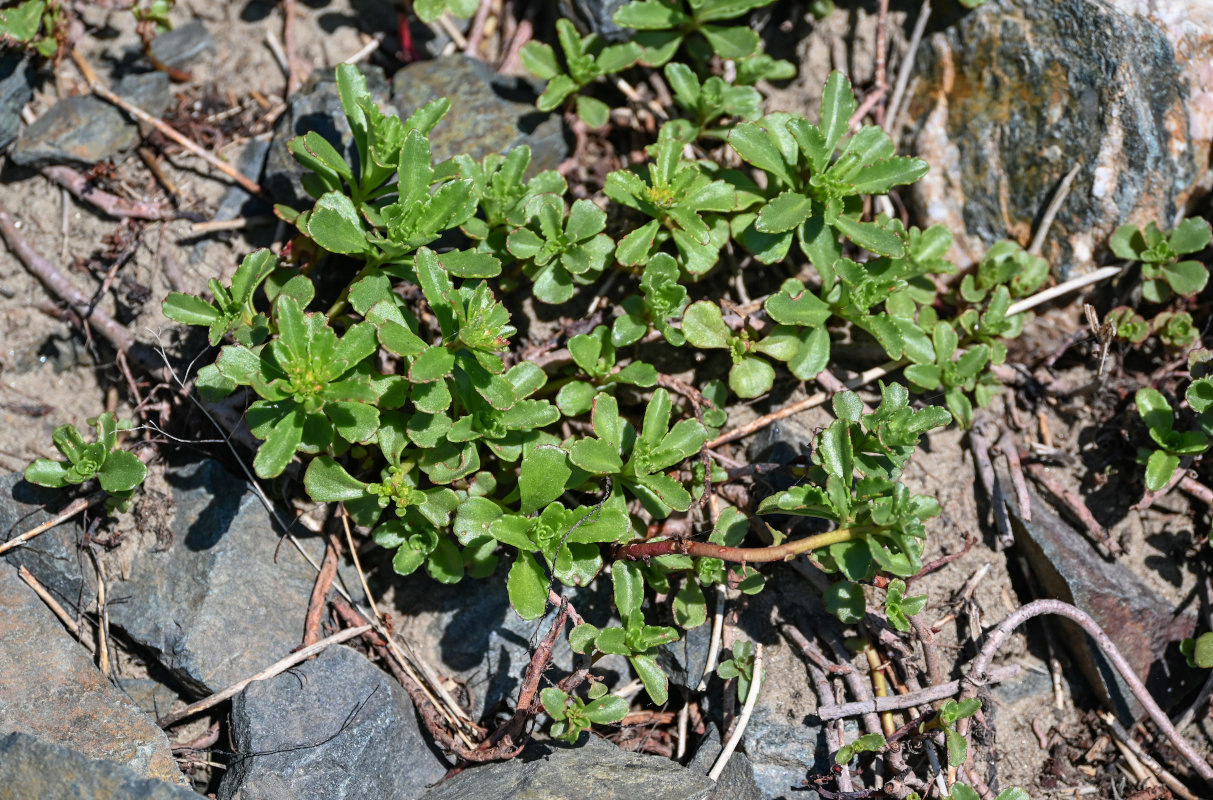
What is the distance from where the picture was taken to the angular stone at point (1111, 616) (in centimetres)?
378

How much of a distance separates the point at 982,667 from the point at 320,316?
112 inches

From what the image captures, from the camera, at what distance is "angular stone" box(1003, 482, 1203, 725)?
3779mm

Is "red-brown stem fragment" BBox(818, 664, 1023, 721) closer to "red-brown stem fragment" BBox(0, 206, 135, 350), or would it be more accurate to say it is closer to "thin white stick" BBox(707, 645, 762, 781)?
"thin white stick" BBox(707, 645, 762, 781)

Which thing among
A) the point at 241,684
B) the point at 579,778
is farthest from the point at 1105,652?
the point at 241,684

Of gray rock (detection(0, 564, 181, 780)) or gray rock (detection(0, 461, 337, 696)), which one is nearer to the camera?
gray rock (detection(0, 564, 181, 780))

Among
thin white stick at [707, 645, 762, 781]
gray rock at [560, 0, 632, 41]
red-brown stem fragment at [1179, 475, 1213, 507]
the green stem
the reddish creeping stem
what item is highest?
gray rock at [560, 0, 632, 41]

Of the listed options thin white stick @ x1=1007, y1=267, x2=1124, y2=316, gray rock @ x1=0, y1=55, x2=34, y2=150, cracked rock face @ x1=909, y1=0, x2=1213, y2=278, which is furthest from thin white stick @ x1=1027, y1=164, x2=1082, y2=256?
gray rock @ x1=0, y1=55, x2=34, y2=150

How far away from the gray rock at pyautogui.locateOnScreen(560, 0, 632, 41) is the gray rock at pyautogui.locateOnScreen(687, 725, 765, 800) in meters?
3.28

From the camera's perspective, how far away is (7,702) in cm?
317

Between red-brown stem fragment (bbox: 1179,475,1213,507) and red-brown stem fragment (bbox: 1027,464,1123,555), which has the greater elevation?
red-brown stem fragment (bbox: 1179,475,1213,507)

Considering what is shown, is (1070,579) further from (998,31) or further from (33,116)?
(33,116)

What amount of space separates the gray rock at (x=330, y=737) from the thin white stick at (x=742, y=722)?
42.2 inches

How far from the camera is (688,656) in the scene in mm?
3639

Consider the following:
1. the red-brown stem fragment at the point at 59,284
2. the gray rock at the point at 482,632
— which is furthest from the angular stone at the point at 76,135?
the gray rock at the point at 482,632
